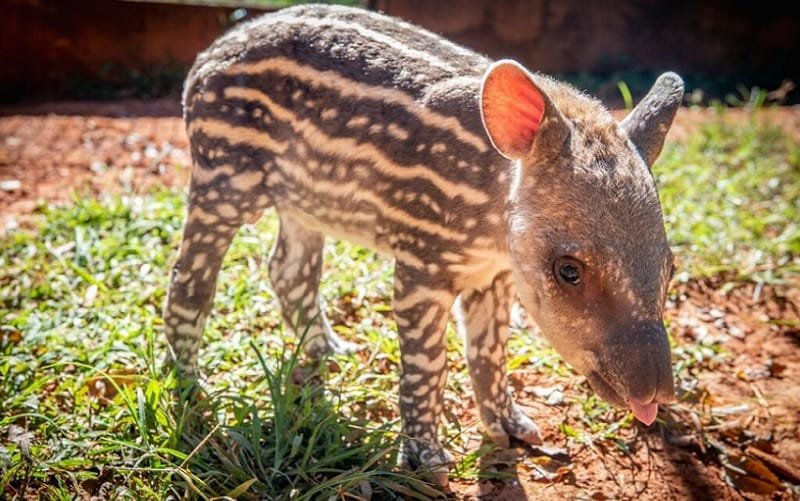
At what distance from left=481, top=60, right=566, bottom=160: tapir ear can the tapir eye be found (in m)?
0.45

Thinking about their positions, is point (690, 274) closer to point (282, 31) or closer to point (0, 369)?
point (282, 31)

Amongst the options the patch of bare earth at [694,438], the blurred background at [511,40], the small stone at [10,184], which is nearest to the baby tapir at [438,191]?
the patch of bare earth at [694,438]

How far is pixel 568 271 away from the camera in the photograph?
2.80 meters

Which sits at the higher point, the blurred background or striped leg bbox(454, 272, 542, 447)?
the blurred background

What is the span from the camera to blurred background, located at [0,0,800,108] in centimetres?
756

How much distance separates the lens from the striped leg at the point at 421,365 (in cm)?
338

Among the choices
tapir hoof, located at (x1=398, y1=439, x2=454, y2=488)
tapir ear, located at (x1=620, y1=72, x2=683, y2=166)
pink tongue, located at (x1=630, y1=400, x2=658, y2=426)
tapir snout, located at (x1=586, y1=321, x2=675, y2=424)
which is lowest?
tapir hoof, located at (x1=398, y1=439, x2=454, y2=488)

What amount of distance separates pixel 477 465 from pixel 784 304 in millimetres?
2608

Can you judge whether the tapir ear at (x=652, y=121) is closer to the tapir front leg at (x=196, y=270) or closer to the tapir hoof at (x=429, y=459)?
the tapir hoof at (x=429, y=459)

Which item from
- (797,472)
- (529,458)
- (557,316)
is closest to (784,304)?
(797,472)

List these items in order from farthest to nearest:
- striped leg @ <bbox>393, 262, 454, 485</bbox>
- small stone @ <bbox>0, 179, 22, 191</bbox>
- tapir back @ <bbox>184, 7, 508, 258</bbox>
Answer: small stone @ <bbox>0, 179, 22, 191</bbox> < striped leg @ <bbox>393, 262, 454, 485</bbox> < tapir back @ <bbox>184, 7, 508, 258</bbox>

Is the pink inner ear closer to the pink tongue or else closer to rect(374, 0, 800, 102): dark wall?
the pink tongue

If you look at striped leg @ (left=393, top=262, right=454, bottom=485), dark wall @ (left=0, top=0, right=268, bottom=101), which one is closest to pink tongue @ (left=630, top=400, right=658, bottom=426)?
striped leg @ (left=393, top=262, right=454, bottom=485)

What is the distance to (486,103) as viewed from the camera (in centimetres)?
289
